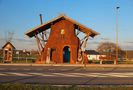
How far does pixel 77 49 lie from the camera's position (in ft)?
147

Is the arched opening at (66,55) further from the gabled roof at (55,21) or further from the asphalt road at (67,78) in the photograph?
the asphalt road at (67,78)

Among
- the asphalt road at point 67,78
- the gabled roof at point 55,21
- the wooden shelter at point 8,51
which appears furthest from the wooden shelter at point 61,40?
the asphalt road at point 67,78

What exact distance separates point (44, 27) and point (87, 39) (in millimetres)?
6513

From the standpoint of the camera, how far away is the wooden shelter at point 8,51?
45.5 metres

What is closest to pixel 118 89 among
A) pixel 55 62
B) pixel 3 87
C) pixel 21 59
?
pixel 3 87

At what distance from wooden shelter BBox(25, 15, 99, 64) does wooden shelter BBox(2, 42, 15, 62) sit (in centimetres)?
307

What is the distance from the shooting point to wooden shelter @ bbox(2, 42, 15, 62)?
45.5 m

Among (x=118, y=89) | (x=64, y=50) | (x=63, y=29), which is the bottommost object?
(x=118, y=89)

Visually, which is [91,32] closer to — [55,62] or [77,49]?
[77,49]

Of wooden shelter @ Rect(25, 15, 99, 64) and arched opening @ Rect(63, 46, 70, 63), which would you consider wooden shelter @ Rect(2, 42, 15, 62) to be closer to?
wooden shelter @ Rect(25, 15, 99, 64)

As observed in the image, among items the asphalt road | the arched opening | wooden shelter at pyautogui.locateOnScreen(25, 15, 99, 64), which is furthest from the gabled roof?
the asphalt road

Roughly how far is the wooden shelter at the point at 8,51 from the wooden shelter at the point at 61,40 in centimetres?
307

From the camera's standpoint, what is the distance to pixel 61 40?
147ft

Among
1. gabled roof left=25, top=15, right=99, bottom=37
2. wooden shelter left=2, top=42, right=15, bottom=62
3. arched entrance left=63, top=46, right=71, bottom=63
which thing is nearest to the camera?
gabled roof left=25, top=15, right=99, bottom=37
